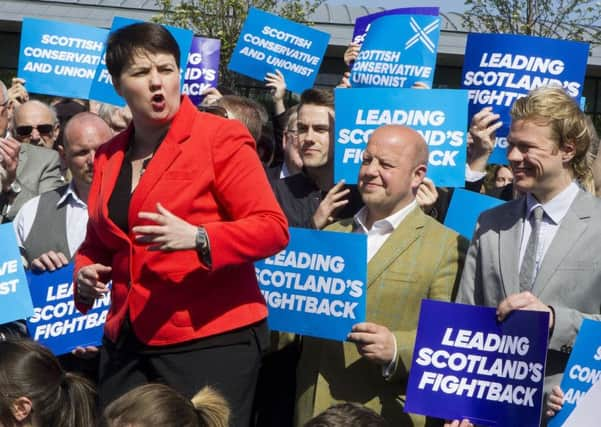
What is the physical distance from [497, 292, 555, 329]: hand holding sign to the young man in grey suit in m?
0.07

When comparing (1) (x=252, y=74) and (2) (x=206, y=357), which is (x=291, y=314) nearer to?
(2) (x=206, y=357)

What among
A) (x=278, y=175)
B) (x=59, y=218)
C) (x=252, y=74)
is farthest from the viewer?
(x=252, y=74)

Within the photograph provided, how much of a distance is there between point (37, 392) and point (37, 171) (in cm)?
311

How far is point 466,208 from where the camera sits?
5.56m

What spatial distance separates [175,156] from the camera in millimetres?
4113

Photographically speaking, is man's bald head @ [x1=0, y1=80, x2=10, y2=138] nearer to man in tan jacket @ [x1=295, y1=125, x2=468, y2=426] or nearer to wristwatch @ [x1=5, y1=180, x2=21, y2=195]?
wristwatch @ [x1=5, y1=180, x2=21, y2=195]

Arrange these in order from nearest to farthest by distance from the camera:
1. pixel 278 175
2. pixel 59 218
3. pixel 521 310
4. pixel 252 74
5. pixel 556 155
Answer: pixel 521 310 → pixel 556 155 → pixel 59 218 → pixel 278 175 → pixel 252 74

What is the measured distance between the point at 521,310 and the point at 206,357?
3.59 ft

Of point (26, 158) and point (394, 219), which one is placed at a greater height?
point (394, 219)

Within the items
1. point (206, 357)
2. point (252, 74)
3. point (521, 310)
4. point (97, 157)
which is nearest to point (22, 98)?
point (252, 74)

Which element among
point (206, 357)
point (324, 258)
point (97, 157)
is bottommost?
point (206, 357)

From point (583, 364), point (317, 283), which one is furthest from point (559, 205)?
point (317, 283)

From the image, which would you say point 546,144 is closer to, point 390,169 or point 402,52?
point 390,169

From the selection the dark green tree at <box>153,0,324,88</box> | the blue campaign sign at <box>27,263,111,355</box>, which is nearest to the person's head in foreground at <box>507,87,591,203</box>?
the blue campaign sign at <box>27,263,111,355</box>
